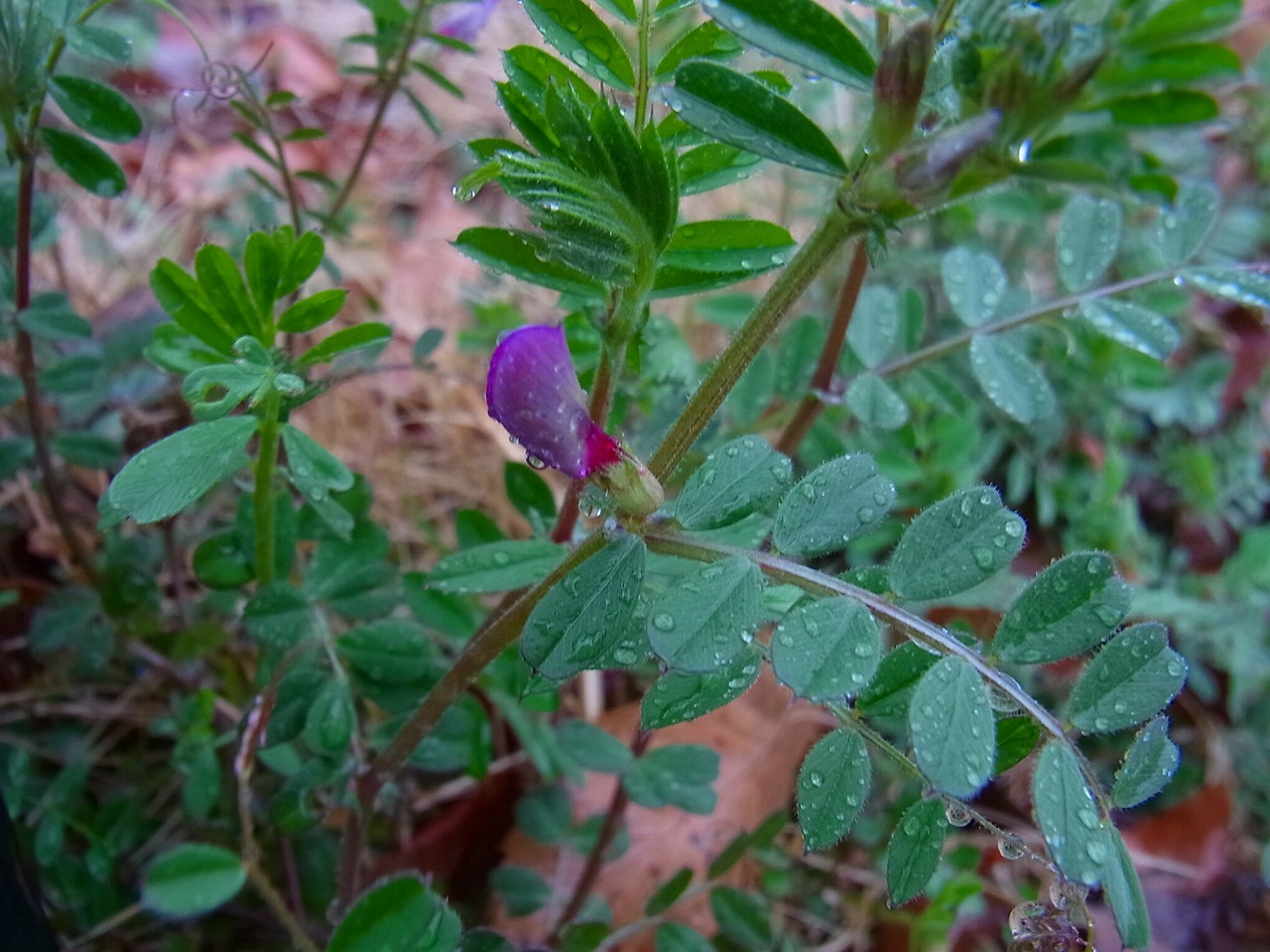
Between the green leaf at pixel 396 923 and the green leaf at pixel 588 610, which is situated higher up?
the green leaf at pixel 588 610

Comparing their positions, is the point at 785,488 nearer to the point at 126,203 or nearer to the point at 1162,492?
the point at 1162,492

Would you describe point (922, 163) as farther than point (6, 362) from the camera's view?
No

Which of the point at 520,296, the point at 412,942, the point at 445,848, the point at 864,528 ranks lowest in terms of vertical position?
the point at 445,848

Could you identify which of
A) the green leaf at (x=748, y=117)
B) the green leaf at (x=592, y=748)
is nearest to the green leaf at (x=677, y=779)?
the green leaf at (x=592, y=748)

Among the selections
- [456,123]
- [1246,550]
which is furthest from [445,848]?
[456,123]

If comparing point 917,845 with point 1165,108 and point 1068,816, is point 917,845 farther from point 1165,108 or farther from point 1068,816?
point 1165,108

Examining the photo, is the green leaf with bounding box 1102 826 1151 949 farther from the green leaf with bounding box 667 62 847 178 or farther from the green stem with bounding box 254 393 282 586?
the green stem with bounding box 254 393 282 586

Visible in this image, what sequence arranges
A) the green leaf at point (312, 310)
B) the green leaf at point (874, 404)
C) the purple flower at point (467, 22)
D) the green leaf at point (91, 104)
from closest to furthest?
the green leaf at point (312, 310), the green leaf at point (91, 104), the green leaf at point (874, 404), the purple flower at point (467, 22)

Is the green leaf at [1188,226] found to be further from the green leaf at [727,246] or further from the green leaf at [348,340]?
the green leaf at [348,340]
